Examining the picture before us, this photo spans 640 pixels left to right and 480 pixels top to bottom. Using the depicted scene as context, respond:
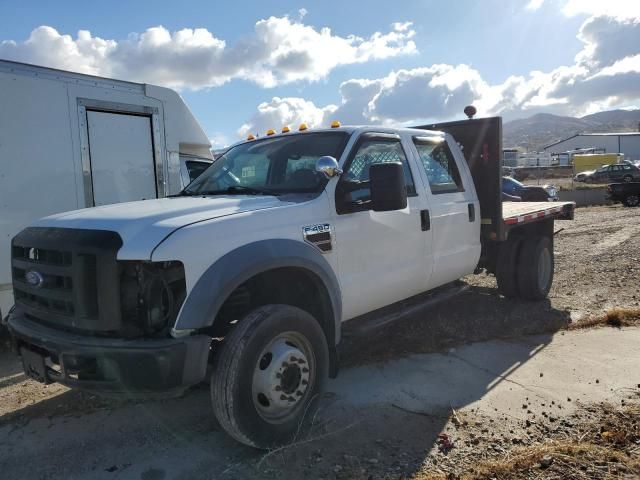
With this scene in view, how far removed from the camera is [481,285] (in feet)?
24.5

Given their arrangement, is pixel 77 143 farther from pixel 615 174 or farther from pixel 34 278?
pixel 615 174

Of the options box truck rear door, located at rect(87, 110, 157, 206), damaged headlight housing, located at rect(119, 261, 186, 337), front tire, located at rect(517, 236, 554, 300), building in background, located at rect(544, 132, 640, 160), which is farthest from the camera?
building in background, located at rect(544, 132, 640, 160)

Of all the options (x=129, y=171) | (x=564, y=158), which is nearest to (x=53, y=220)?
(x=129, y=171)

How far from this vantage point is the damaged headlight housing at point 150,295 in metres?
2.78

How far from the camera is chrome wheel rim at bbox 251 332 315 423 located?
307 centimetres

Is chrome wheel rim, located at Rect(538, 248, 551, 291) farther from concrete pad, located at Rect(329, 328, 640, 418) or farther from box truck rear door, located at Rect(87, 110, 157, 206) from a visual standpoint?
box truck rear door, located at Rect(87, 110, 157, 206)

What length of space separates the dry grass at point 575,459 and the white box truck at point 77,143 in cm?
452

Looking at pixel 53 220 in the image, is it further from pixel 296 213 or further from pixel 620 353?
pixel 620 353

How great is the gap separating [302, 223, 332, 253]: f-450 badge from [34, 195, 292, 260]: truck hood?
232 millimetres

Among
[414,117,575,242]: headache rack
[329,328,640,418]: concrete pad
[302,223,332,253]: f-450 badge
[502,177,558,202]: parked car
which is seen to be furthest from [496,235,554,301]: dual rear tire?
[502,177,558,202]: parked car

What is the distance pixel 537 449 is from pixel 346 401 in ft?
4.33

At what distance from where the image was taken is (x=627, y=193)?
21.8 metres

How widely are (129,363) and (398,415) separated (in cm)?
187

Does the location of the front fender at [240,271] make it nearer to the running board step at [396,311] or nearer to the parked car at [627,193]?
the running board step at [396,311]
